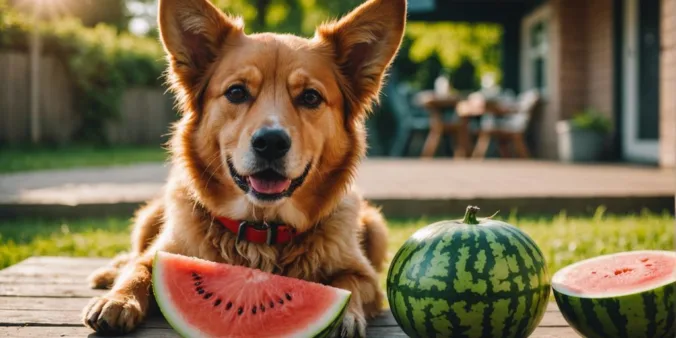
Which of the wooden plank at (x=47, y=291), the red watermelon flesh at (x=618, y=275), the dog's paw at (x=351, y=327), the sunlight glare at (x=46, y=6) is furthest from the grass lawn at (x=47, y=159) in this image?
the red watermelon flesh at (x=618, y=275)

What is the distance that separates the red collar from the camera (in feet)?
9.78

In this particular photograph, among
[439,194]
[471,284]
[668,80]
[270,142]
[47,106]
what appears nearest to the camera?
[471,284]

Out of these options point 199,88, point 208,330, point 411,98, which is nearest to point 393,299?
point 208,330

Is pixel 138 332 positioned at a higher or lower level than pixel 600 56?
lower

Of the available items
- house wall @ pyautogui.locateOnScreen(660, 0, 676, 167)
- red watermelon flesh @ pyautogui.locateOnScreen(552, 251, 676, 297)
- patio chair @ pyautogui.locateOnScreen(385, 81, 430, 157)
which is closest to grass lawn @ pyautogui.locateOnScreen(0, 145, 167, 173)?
patio chair @ pyautogui.locateOnScreen(385, 81, 430, 157)

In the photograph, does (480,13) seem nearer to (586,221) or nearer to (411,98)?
(411,98)

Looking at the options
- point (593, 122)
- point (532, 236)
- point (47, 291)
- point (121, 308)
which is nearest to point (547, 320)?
point (121, 308)

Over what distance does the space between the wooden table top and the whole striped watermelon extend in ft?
1.25

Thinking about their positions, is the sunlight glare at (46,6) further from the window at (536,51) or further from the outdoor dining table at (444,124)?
the window at (536,51)

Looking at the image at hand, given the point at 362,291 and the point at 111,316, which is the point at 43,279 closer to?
the point at 111,316

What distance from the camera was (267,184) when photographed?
2.97 meters

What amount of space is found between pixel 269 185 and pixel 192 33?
1004 millimetres

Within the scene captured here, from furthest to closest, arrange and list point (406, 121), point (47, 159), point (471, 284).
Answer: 1. point (406, 121)
2. point (47, 159)
3. point (471, 284)

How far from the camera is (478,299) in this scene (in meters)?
2.16
